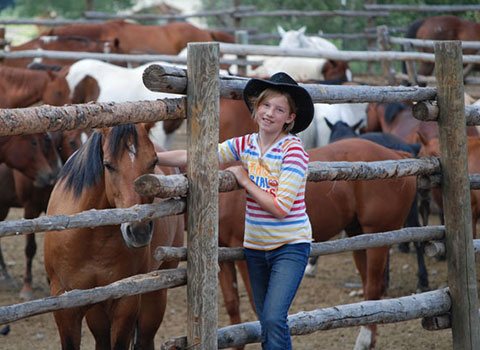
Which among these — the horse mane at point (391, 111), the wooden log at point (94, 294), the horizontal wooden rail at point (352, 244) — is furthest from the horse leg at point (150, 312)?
the horse mane at point (391, 111)

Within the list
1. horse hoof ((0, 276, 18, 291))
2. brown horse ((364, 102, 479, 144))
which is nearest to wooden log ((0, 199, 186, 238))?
horse hoof ((0, 276, 18, 291))

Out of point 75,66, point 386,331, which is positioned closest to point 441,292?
point 386,331

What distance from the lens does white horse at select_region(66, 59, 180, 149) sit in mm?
9982

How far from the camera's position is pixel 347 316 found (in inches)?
167

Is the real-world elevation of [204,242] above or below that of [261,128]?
below

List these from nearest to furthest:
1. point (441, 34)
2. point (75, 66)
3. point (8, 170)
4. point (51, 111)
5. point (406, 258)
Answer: point (51, 111)
point (8, 170)
point (406, 258)
point (75, 66)
point (441, 34)

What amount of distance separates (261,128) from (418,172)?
107 centimetres

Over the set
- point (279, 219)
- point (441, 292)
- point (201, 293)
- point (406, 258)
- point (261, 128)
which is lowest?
point (406, 258)

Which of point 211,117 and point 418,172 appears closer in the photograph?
point 211,117

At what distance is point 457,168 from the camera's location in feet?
14.8

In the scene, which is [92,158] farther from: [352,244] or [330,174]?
[352,244]

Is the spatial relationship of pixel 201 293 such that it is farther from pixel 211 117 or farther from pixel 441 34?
pixel 441 34

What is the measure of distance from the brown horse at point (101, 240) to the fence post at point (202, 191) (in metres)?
0.23

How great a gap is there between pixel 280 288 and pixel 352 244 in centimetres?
76
